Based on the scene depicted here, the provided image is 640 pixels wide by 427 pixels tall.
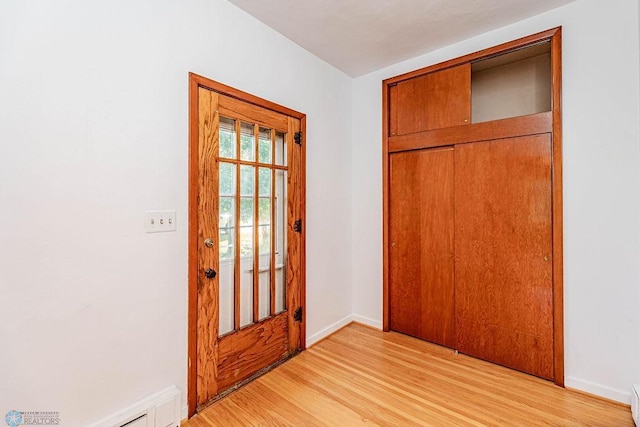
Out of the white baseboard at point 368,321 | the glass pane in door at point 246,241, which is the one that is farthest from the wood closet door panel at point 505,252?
the glass pane in door at point 246,241

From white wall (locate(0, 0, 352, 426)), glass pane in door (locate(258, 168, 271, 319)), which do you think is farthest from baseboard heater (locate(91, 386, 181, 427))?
glass pane in door (locate(258, 168, 271, 319))

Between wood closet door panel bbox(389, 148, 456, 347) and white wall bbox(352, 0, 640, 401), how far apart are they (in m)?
0.83

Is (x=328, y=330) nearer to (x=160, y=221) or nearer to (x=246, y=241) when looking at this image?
(x=246, y=241)

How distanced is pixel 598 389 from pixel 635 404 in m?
0.23

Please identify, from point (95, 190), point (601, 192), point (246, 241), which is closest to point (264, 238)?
point (246, 241)

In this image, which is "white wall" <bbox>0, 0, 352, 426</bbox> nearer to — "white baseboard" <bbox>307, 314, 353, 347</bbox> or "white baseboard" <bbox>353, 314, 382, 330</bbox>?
"white baseboard" <bbox>307, 314, 353, 347</bbox>

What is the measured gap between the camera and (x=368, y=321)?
3.15m

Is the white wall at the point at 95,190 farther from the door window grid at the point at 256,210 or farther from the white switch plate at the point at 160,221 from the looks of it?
the door window grid at the point at 256,210

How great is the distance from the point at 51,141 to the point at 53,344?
0.93m

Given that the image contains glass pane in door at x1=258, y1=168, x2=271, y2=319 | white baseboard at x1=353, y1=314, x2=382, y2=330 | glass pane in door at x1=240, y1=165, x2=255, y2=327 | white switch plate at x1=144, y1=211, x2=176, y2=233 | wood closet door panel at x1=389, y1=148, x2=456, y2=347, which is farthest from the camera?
white baseboard at x1=353, y1=314, x2=382, y2=330

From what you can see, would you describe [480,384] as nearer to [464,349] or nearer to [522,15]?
[464,349]

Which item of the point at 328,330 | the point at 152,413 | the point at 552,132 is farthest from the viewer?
the point at 328,330

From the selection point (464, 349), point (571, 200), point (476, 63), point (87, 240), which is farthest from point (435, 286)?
point (87, 240)

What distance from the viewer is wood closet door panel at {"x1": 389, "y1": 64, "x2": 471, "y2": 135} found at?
2.52 metres
